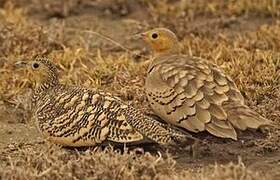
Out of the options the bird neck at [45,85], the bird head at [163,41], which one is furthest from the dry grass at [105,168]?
the bird head at [163,41]

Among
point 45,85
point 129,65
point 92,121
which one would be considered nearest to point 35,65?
point 45,85

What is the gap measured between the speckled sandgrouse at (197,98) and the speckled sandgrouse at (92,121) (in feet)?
0.74

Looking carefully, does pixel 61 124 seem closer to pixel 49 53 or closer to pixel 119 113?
pixel 119 113

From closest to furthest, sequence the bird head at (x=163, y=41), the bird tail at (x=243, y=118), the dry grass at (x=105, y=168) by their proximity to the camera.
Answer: the dry grass at (x=105, y=168) < the bird tail at (x=243, y=118) < the bird head at (x=163, y=41)

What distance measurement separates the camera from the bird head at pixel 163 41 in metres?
7.45

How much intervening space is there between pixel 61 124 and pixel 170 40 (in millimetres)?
1542

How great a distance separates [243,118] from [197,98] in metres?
0.38

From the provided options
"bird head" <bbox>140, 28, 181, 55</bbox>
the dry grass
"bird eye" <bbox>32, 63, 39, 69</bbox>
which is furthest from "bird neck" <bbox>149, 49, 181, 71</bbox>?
the dry grass

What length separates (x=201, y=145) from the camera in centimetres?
653

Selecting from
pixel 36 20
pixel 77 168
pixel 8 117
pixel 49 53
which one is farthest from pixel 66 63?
pixel 77 168

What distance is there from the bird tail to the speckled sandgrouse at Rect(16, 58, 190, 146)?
1.35 ft

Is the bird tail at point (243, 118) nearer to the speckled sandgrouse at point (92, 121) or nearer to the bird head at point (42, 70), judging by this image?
the speckled sandgrouse at point (92, 121)

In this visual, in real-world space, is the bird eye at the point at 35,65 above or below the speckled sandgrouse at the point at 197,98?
above

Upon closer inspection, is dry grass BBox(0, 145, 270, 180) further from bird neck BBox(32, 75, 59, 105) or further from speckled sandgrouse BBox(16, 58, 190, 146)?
bird neck BBox(32, 75, 59, 105)
